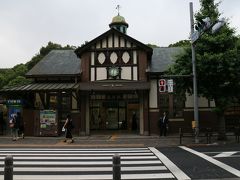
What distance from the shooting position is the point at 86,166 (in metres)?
13.2

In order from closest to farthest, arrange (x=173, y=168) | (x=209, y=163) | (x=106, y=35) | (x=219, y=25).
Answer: (x=173, y=168) → (x=209, y=163) → (x=219, y=25) → (x=106, y=35)

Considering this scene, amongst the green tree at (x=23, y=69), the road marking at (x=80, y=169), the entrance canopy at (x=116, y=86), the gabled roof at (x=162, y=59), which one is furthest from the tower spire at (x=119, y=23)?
the road marking at (x=80, y=169)

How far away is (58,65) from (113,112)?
5773 mm

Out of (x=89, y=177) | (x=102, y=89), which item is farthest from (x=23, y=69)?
(x=89, y=177)

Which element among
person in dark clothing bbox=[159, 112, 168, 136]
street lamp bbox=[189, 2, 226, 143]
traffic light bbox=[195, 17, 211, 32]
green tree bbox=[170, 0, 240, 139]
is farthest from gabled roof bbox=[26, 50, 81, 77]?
traffic light bbox=[195, 17, 211, 32]

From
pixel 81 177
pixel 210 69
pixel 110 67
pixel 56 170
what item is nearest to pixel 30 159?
pixel 56 170

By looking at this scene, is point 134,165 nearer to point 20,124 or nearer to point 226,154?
point 226,154

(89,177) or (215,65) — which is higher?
(215,65)

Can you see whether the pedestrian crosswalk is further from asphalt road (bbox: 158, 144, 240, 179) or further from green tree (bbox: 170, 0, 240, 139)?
green tree (bbox: 170, 0, 240, 139)

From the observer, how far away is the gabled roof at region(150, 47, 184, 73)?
27906mm

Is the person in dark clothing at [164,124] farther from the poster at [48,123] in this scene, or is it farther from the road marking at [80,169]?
the road marking at [80,169]

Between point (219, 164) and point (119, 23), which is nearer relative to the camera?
point (219, 164)

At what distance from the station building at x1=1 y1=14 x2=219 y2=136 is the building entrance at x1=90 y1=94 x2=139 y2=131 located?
805mm

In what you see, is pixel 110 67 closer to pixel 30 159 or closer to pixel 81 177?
pixel 30 159
